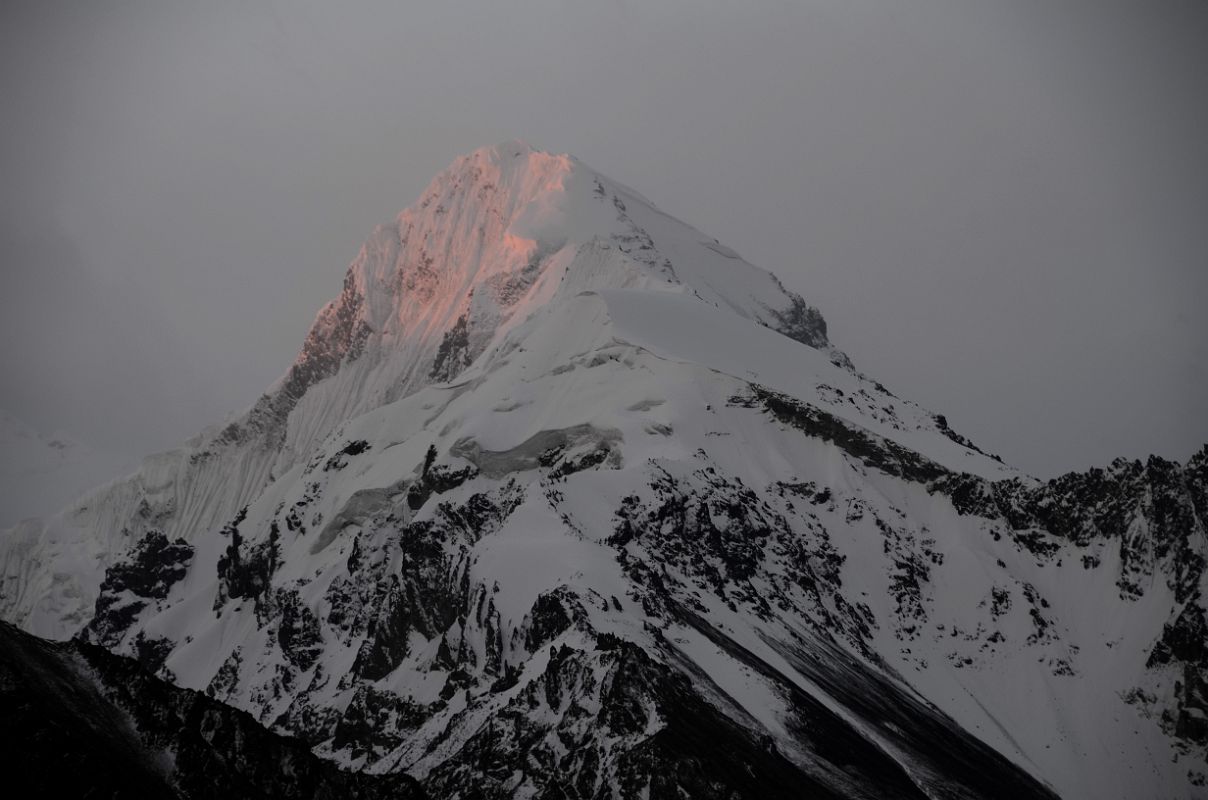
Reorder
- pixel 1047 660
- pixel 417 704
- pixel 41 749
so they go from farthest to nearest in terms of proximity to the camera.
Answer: pixel 1047 660 < pixel 417 704 < pixel 41 749

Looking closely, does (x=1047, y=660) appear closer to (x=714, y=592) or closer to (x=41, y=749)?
(x=714, y=592)

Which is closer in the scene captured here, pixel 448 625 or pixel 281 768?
Answer: pixel 281 768

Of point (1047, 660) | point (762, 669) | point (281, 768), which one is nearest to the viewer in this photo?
point (281, 768)

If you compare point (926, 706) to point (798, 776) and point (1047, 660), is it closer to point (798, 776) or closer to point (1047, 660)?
point (1047, 660)

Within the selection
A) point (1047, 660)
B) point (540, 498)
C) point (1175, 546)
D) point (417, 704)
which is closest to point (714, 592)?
point (540, 498)

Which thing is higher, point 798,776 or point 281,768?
point 798,776

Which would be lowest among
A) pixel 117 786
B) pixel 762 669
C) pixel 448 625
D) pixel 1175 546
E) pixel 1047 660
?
pixel 117 786
